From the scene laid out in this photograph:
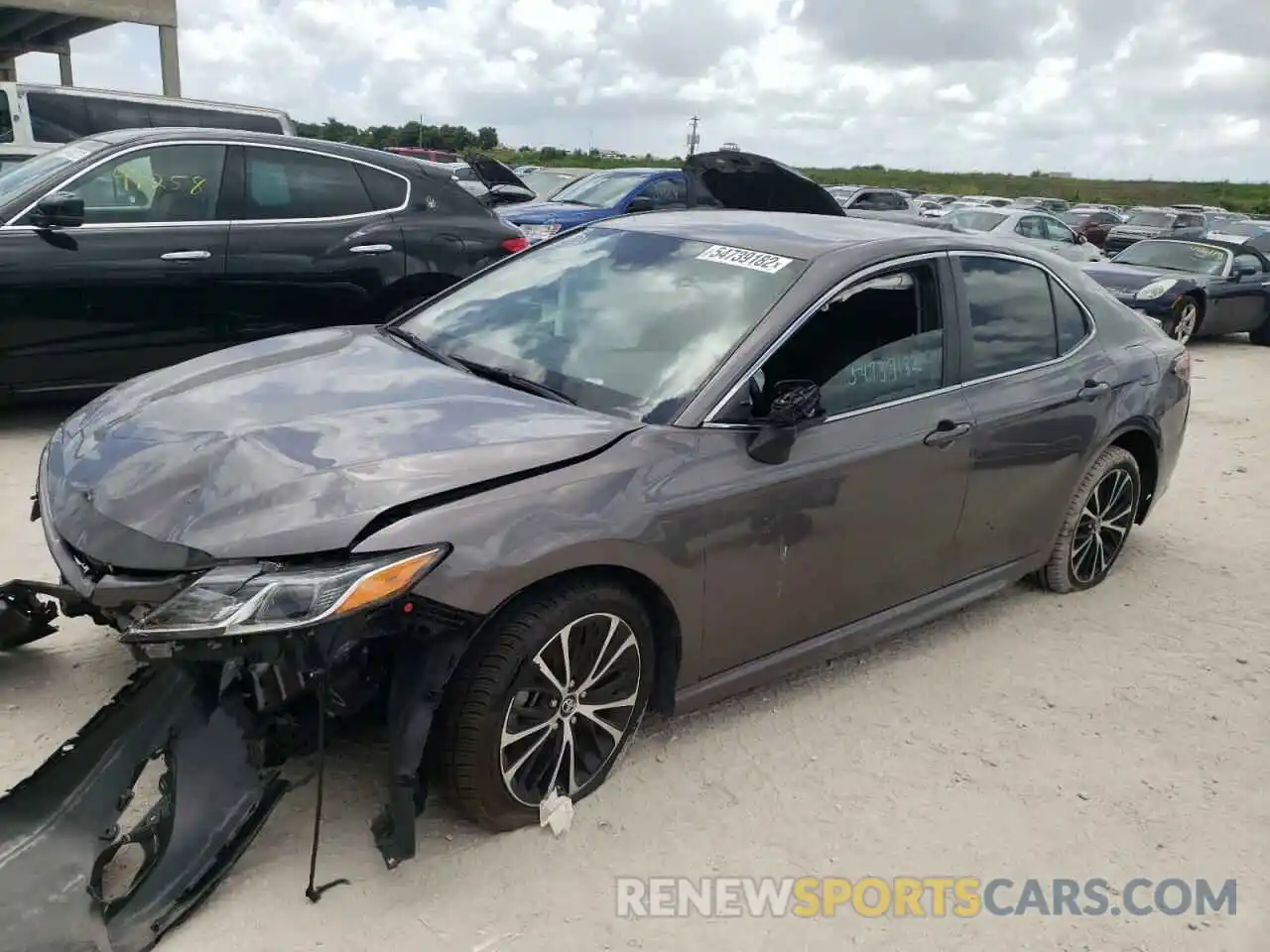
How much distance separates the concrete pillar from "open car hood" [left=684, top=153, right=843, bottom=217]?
21706 mm

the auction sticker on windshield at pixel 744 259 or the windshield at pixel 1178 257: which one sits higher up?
the auction sticker on windshield at pixel 744 259

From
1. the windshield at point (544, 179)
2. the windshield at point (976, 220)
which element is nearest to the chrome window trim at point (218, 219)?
the windshield at point (976, 220)

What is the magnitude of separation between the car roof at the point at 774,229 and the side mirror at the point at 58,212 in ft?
10.6

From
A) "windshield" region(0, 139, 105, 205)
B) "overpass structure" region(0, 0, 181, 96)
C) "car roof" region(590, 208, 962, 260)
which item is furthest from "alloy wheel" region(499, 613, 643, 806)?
"overpass structure" region(0, 0, 181, 96)

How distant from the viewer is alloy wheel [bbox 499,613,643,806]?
2844 mm

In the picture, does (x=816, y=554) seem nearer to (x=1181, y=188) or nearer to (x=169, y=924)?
(x=169, y=924)

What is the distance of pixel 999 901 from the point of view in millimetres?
2941

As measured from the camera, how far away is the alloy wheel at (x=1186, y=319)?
13203mm

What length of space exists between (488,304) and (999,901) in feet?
8.69

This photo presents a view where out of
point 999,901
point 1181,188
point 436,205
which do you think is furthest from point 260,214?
point 1181,188

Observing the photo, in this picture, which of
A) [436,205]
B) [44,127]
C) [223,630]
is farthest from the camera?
[44,127]

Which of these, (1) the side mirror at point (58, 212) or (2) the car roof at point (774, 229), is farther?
(1) the side mirror at point (58, 212)

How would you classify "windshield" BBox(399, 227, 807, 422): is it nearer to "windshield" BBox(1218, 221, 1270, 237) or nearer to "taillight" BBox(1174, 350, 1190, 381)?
"taillight" BBox(1174, 350, 1190, 381)

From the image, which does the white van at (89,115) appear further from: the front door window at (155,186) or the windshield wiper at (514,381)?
the windshield wiper at (514,381)
